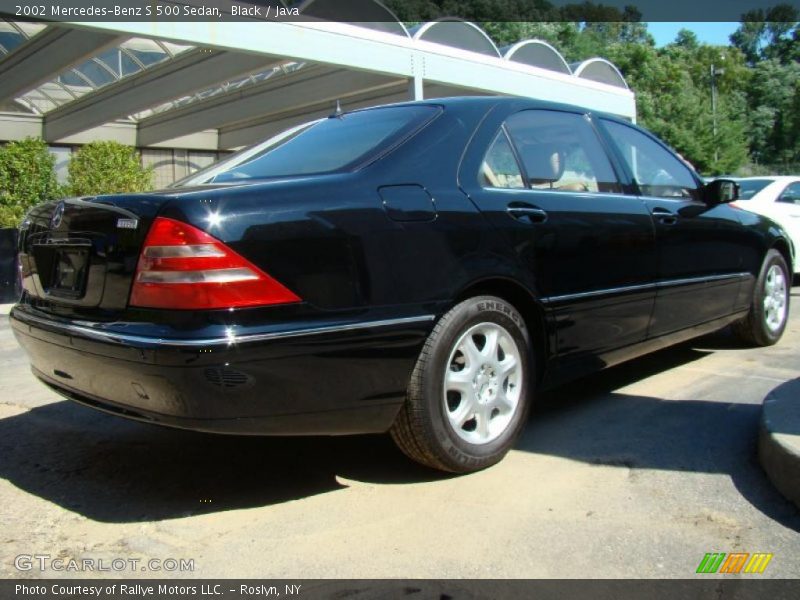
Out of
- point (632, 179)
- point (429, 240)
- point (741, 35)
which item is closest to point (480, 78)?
point (632, 179)

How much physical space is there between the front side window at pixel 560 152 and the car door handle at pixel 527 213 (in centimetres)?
18

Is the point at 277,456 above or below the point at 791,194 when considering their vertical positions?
below

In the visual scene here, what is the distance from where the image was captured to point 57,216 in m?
2.94

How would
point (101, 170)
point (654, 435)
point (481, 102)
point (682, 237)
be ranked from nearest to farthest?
point (481, 102) → point (654, 435) → point (682, 237) → point (101, 170)

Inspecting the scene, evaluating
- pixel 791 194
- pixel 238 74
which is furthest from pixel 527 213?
pixel 238 74

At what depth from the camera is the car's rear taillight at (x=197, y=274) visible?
8.01 feet

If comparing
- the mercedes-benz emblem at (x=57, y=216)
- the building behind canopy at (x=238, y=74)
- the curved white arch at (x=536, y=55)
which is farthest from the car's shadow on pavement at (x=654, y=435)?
the curved white arch at (x=536, y=55)

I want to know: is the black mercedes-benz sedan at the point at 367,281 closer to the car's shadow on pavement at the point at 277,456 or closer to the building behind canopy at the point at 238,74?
the car's shadow on pavement at the point at 277,456

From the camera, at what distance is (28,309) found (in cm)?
316

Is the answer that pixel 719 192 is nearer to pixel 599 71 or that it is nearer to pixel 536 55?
pixel 536 55

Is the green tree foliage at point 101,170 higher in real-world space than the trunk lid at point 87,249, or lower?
higher

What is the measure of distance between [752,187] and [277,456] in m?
7.83

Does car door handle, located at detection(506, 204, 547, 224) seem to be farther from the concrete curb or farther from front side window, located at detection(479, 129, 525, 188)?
the concrete curb

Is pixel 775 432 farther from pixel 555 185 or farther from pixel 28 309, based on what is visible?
pixel 28 309
